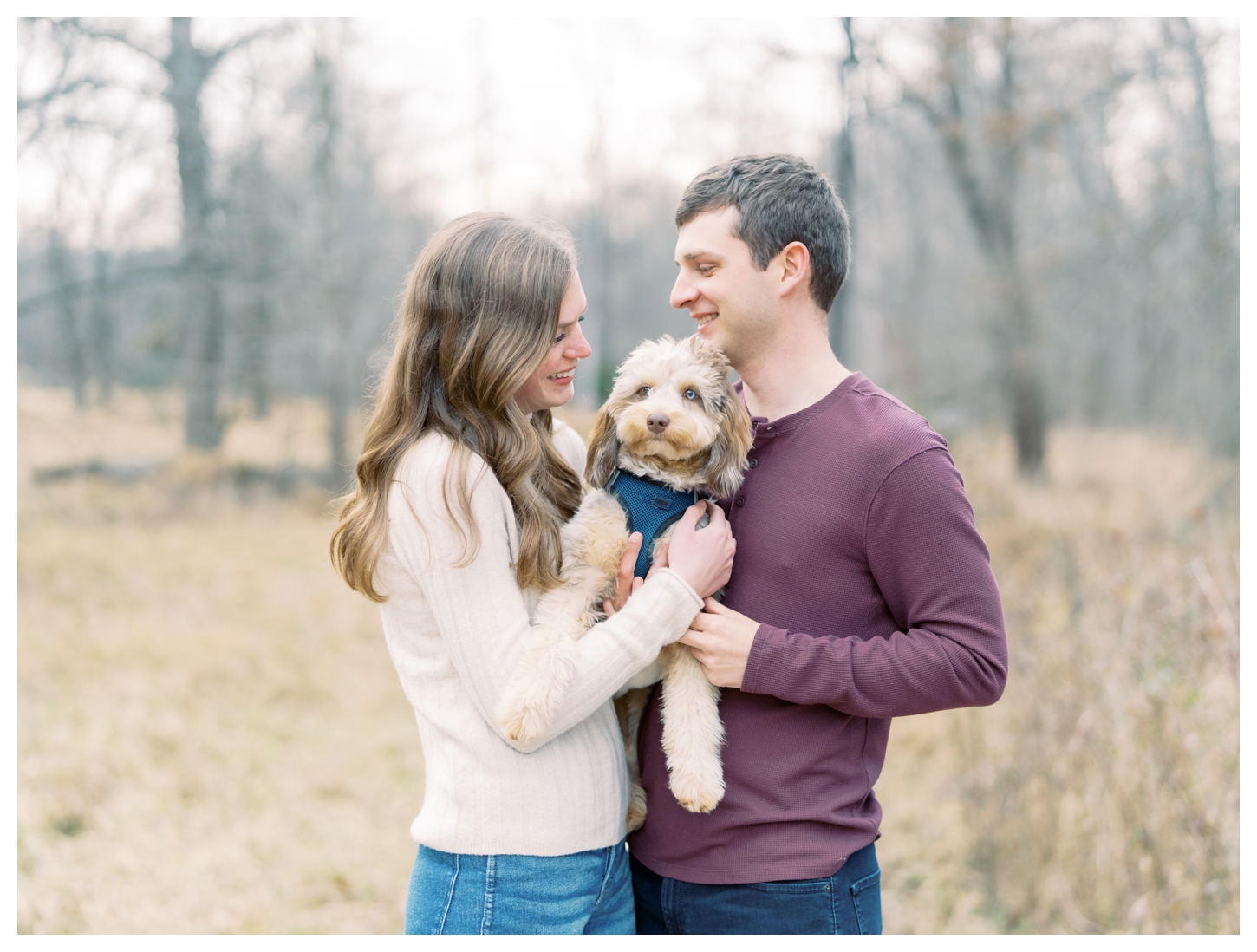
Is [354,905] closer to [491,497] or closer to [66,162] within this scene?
[491,497]

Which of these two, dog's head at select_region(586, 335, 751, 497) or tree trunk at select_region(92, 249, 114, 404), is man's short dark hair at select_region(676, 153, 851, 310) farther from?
tree trunk at select_region(92, 249, 114, 404)

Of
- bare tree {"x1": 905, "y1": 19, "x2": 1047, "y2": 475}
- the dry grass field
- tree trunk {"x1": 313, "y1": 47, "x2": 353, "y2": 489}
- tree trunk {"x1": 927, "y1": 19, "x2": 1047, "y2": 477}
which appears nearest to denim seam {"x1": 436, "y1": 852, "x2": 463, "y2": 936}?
the dry grass field

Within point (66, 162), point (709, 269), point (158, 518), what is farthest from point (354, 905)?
point (158, 518)

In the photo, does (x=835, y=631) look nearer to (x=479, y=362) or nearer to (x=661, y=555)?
(x=661, y=555)

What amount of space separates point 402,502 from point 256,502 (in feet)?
41.4

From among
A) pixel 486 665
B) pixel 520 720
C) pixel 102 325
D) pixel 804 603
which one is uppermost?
pixel 102 325

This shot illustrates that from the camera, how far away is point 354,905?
5.13 meters

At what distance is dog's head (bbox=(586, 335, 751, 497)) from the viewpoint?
2484 mm

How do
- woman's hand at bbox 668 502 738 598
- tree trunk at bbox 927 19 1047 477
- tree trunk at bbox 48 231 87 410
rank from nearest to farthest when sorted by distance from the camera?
woman's hand at bbox 668 502 738 598 → tree trunk at bbox 48 231 87 410 → tree trunk at bbox 927 19 1047 477

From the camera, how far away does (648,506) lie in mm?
2574

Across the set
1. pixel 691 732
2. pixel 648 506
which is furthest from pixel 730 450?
pixel 691 732

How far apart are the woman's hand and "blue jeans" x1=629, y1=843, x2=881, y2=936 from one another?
2.36 feet

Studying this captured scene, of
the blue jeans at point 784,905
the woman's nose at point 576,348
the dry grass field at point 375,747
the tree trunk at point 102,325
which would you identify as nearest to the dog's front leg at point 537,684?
the blue jeans at point 784,905

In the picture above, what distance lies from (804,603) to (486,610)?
0.78 metres
